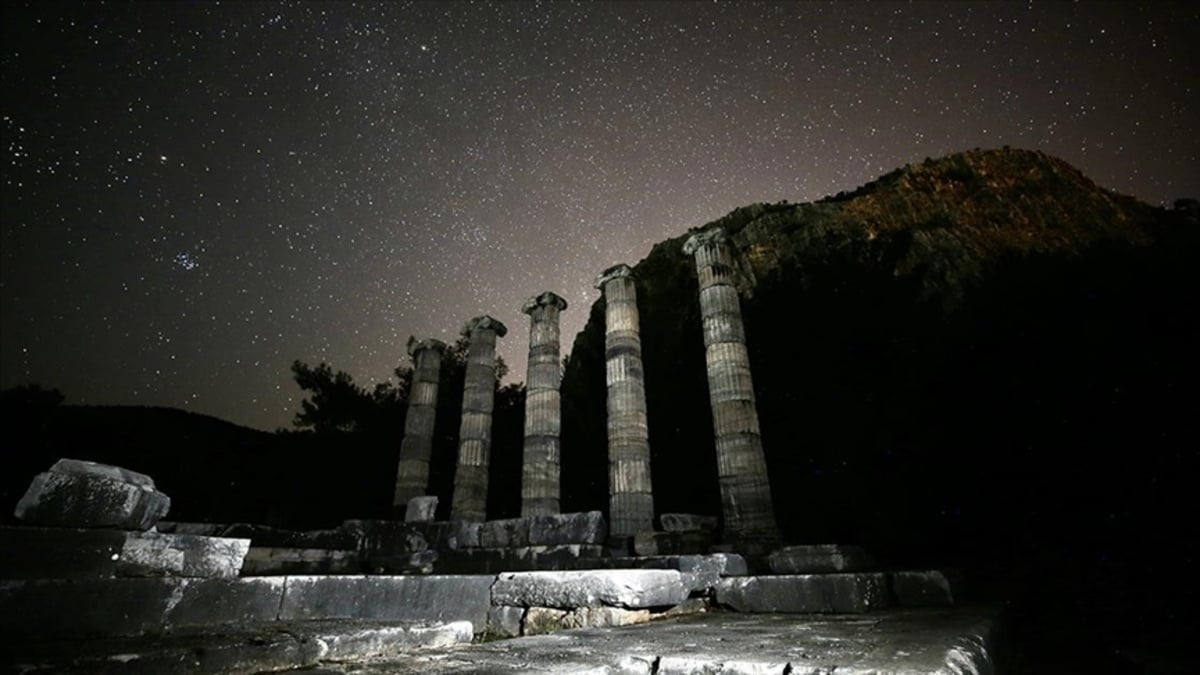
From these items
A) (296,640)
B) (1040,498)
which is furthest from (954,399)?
(296,640)

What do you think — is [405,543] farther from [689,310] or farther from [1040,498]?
[689,310]

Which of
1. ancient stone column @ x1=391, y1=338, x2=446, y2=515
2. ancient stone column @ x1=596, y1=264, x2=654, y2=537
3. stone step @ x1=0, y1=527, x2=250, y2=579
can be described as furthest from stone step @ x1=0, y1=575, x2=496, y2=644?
ancient stone column @ x1=391, y1=338, x2=446, y2=515

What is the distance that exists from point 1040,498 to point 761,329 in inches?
666

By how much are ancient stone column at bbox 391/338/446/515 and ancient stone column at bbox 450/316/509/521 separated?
1.24 m

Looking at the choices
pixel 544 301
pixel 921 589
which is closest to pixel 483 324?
pixel 544 301

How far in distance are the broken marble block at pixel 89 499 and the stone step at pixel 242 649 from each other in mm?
1359

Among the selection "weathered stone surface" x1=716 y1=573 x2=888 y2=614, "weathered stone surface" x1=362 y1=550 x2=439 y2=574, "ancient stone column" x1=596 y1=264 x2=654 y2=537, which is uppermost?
"ancient stone column" x1=596 y1=264 x2=654 y2=537

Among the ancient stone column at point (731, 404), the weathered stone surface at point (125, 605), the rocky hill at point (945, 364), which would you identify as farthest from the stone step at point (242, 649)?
the rocky hill at point (945, 364)

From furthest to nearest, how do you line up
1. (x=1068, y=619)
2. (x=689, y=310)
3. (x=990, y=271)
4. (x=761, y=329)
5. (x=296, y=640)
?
1. (x=689, y=310)
2. (x=761, y=329)
3. (x=990, y=271)
4. (x=1068, y=619)
5. (x=296, y=640)

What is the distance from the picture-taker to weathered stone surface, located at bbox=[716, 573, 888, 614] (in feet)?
17.4

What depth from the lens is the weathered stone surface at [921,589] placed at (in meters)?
5.60

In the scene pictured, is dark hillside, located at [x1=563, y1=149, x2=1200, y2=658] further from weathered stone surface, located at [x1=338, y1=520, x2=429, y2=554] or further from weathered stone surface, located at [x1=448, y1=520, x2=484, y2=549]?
weathered stone surface, located at [x1=338, y1=520, x2=429, y2=554]

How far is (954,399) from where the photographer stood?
14.7 metres

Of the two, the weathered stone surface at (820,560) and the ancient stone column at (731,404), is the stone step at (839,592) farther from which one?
the ancient stone column at (731,404)
